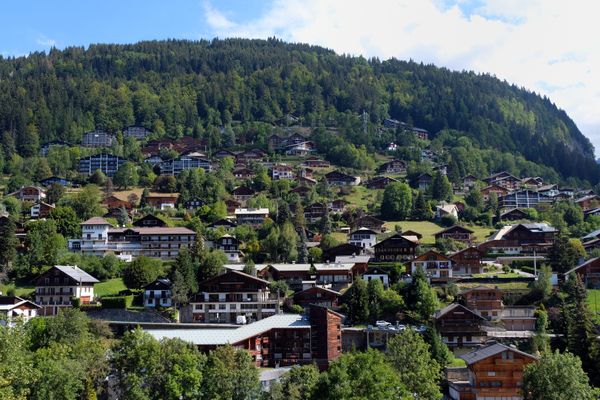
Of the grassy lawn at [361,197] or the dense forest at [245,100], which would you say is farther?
the dense forest at [245,100]

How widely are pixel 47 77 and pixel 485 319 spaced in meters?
132

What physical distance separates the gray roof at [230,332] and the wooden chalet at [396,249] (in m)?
17.6

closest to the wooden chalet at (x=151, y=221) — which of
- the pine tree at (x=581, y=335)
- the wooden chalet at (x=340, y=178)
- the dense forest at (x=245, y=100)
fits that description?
the wooden chalet at (x=340, y=178)

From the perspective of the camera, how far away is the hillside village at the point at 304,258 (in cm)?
5409

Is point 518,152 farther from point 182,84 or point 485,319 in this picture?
point 485,319

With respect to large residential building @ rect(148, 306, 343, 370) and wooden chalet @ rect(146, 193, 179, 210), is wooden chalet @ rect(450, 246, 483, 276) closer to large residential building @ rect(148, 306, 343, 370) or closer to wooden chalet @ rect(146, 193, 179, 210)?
large residential building @ rect(148, 306, 343, 370)

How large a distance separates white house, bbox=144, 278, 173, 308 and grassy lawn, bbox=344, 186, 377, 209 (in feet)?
143

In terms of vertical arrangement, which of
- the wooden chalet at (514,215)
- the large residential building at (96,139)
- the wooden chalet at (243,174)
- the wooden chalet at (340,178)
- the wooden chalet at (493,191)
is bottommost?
the wooden chalet at (514,215)

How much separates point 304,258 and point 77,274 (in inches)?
866

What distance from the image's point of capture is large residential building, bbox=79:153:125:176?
376 feet

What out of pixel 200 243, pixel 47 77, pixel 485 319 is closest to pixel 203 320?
pixel 200 243

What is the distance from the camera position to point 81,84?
6344 inches

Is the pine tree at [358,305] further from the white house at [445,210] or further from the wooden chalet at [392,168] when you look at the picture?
the wooden chalet at [392,168]

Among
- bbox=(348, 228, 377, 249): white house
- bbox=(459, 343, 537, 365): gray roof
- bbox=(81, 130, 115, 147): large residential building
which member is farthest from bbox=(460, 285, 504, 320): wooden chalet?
bbox=(81, 130, 115, 147): large residential building
